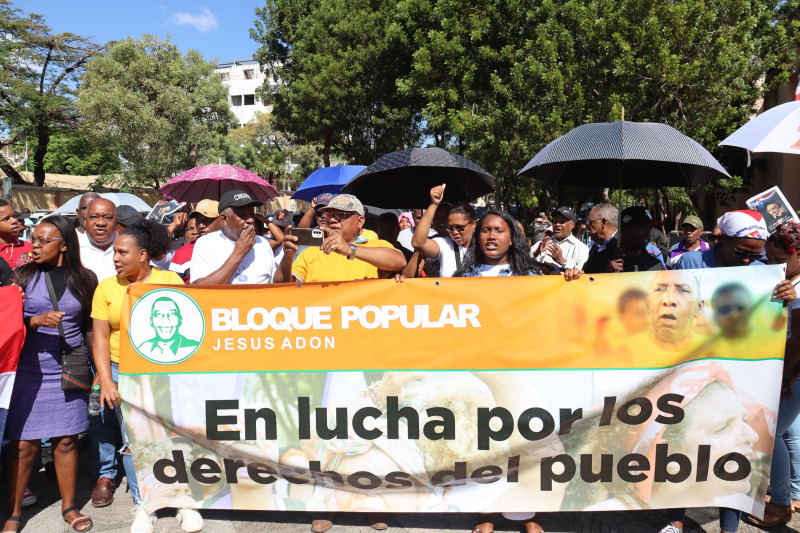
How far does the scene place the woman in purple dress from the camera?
3533 mm

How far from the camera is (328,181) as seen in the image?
8.52m

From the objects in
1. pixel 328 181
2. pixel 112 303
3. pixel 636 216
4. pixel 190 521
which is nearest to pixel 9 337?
pixel 112 303

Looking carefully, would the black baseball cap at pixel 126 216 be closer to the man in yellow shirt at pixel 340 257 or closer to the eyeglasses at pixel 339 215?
the man in yellow shirt at pixel 340 257

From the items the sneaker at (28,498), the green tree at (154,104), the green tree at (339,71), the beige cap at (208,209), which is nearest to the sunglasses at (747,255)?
the beige cap at (208,209)

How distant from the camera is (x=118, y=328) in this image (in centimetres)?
362

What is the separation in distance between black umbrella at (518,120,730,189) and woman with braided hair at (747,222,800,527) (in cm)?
91

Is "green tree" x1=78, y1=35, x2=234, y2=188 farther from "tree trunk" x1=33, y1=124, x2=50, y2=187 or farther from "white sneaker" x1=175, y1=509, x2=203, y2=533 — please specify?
"white sneaker" x1=175, y1=509, x2=203, y2=533

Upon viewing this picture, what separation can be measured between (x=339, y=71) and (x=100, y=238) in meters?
16.3

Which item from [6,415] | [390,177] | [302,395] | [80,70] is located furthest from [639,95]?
[80,70]

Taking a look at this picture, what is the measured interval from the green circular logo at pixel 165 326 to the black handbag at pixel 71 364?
0.47 m

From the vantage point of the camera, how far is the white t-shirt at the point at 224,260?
4.12 metres

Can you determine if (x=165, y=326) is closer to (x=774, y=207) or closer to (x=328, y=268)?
(x=328, y=268)

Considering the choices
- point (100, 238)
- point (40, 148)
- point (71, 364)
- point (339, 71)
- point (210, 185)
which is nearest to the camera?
point (71, 364)

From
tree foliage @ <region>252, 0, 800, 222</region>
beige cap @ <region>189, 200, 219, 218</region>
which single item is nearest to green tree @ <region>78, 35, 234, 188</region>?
tree foliage @ <region>252, 0, 800, 222</region>
